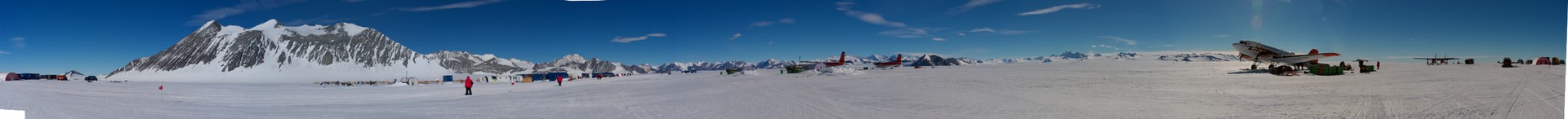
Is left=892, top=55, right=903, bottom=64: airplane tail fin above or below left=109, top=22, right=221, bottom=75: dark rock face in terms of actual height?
below

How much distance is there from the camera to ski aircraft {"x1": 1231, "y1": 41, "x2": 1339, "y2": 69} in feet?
14.8

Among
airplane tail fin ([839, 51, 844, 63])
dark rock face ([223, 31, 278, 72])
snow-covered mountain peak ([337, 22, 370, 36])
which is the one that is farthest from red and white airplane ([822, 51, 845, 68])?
dark rock face ([223, 31, 278, 72])

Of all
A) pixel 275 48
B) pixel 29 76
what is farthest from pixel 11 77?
pixel 275 48

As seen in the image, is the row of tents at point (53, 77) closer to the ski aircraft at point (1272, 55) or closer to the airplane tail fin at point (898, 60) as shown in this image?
the airplane tail fin at point (898, 60)

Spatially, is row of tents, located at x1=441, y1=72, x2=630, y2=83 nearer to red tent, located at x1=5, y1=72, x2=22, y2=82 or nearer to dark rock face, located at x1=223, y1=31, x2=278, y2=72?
dark rock face, located at x1=223, y1=31, x2=278, y2=72

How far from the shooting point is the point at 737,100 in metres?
3.78

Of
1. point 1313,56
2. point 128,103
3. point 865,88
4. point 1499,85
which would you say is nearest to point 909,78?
point 865,88

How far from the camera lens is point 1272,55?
4551 millimetres

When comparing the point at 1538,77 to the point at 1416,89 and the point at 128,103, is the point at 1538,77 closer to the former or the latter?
the point at 1416,89

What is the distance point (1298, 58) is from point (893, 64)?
2.67m

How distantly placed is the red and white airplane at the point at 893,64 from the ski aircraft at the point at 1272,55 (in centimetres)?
229

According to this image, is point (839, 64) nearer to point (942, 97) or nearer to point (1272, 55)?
point (942, 97)

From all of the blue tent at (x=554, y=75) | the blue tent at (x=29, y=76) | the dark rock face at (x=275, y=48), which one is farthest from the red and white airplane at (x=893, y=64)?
the blue tent at (x=29, y=76)

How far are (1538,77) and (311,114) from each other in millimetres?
6657
